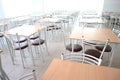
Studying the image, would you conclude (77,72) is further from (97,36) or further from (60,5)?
(60,5)

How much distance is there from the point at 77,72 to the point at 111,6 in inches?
249

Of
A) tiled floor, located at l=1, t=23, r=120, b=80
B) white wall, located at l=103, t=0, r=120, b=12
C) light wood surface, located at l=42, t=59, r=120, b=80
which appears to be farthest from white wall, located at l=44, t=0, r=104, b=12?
light wood surface, located at l=42, t=59, r=120, b=80

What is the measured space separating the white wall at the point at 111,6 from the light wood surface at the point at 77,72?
6.09 m

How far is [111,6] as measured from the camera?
6547 mm

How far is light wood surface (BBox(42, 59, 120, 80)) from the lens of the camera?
3.52 ft

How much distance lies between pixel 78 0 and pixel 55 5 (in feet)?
4.32

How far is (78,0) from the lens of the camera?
22.5 feet

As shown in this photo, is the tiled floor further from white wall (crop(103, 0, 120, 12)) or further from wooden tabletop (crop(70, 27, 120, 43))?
white wall (crop(103, 0, 120, 12))

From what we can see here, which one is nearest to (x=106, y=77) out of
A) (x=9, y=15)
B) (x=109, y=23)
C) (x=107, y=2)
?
(x=9, y=15)

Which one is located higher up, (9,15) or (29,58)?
(9,15)

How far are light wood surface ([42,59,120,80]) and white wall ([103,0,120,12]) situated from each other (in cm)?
609

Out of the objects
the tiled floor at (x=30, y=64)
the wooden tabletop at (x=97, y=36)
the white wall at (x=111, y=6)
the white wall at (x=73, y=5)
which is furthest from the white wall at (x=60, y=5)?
the wooden tabletop at (x=97, y=36)

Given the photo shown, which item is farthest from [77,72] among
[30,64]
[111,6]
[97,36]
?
[111,6]

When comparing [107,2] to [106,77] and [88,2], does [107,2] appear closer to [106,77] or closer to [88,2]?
[88,2]
